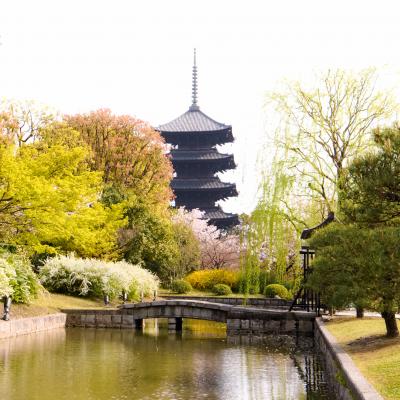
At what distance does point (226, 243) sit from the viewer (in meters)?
51.7

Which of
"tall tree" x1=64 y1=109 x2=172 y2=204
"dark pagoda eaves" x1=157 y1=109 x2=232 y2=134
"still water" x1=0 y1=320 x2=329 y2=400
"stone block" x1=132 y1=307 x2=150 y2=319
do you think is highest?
"dark pagoda eaves" x1=157 y1=109 x2=232 y2=134

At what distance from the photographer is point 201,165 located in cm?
6775

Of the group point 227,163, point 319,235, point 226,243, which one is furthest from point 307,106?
point 227,163

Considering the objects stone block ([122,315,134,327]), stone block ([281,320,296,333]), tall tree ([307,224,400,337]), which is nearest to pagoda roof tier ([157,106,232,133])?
stone block ([122,315,134,327])

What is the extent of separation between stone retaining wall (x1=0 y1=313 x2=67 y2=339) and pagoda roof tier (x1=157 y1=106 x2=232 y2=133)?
42.0m

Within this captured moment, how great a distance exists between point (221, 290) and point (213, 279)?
247cm

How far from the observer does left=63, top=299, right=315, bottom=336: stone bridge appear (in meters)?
25.9

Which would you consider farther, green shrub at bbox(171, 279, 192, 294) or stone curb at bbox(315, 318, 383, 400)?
green shrub at bbox(171, 279, 192, 294)

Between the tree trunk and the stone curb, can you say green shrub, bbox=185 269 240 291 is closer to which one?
the tree trunk

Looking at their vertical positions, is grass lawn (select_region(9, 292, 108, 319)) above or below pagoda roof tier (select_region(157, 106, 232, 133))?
below

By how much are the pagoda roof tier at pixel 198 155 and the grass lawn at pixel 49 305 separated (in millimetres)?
35924

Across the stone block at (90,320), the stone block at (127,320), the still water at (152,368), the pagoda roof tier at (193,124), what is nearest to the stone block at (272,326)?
the still water at (152,368)

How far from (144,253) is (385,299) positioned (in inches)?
1010

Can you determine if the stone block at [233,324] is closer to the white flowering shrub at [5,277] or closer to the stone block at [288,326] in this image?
the stone block at [288,326]
